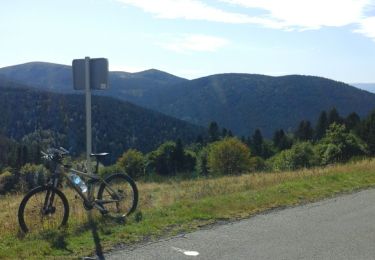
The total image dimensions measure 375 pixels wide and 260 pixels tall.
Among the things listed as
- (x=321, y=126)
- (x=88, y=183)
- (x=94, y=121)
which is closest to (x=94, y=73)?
(x=88, y=183)

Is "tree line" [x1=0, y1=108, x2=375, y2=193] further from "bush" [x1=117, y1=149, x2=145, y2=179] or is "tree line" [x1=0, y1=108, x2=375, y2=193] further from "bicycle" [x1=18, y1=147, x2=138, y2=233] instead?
"bicycle" [x1=18, y1=147, x2=138, y2=233]

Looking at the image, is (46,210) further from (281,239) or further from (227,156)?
(227,156)

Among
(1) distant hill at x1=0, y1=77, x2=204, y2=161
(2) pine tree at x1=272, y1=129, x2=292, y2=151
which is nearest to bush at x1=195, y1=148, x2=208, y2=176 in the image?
(2) pine tree at x1=272, y1=129, x2=292, y2=151

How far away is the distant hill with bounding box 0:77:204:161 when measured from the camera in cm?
16188

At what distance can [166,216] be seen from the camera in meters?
8.15

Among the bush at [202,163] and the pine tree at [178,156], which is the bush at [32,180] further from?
the pine tree at [178,156]

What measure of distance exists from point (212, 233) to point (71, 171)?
2.38 meters

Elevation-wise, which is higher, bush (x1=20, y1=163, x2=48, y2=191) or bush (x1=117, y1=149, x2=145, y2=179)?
bush (x1=20, y1=163, x2=48, y2=191)

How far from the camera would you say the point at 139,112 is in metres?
190

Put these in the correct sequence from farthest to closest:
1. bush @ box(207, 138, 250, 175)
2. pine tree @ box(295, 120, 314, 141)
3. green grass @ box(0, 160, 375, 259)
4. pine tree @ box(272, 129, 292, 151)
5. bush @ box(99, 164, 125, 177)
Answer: pine tree @ box(272, 129, 292, 151), pine tree @ box(295, 120, 314, 141), bush @ box(207, 138, 250, 175), bush @ box(99, 164, 125, 177), green grass @ box(0, 160, 375, 259)

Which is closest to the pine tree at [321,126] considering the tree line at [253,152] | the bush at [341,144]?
the tree line at [253,152]

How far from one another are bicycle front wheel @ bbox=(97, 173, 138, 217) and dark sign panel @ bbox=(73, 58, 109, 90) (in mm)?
1587

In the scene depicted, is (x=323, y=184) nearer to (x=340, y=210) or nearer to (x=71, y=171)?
(x=340, y=210)

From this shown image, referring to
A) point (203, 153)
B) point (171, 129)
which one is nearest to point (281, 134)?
point (203, 153)
